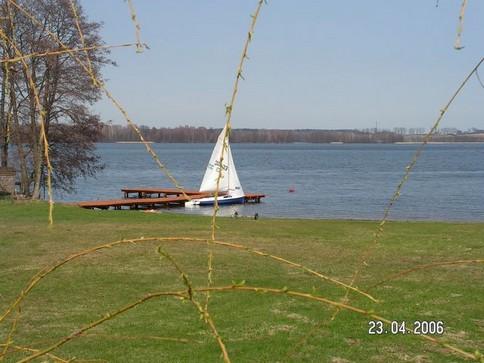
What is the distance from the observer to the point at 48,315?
22.4ft

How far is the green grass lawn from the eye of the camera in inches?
216

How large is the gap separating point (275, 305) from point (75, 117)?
18.5 m

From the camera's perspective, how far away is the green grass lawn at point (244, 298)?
18.0 ft

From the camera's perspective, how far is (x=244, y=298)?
24.7 feet

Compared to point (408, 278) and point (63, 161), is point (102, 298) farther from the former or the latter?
point (63, 161)

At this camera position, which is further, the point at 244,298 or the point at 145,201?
the point at 145,201

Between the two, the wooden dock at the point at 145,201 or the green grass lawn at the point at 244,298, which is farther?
the wooden dock at the point at 145,201

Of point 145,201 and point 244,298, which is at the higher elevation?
point 244,298

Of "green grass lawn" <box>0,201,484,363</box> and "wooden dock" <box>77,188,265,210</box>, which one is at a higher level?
"green grass lawn" <box>0,201,484,363</box>

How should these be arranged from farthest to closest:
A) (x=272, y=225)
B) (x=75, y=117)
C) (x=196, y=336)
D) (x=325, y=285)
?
Result: (x=75, y=117), (x=272, y=225), (x=325, y=285), (x=196, y=336)

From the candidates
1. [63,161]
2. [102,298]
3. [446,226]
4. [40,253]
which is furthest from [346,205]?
[102,298]

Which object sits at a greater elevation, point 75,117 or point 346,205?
point 75,117

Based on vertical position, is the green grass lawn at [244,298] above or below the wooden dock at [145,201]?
above

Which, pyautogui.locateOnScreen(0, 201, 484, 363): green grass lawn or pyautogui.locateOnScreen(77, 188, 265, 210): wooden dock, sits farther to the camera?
pyautogui.locateOnScreen(77, 188, 265, 210): wooden dock
